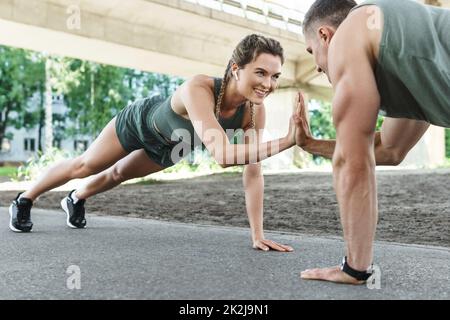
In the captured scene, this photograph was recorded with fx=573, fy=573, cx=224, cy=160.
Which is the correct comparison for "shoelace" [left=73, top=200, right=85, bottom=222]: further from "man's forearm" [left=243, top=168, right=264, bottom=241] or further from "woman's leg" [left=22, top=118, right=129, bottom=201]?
"man's forearm" [left=243, top=168, right=264, bottom=241]

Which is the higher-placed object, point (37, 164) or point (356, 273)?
point (37, 164)

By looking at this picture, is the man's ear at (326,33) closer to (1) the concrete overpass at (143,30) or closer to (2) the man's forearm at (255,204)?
(2) the man's forearm at (255,204)

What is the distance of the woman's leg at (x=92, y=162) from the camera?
4.02m

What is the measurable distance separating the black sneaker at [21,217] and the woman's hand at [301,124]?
262cm

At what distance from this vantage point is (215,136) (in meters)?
3.02

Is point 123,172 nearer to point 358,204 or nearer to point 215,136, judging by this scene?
point 215,136

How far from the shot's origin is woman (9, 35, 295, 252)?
3.06m

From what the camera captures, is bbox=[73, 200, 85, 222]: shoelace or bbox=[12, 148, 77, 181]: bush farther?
bbox=[12, 148, 77, 181]: bush

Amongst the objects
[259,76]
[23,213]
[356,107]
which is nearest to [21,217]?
[23,213]

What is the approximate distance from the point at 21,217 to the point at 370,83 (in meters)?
3.12

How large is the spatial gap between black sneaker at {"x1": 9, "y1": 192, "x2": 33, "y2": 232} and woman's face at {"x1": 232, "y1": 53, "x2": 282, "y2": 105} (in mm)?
2141

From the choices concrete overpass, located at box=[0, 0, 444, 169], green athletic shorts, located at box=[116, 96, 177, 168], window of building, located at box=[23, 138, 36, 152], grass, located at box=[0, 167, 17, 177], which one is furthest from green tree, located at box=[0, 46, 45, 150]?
green athletic shorts, located at box=[116, 96, 177, 168]
